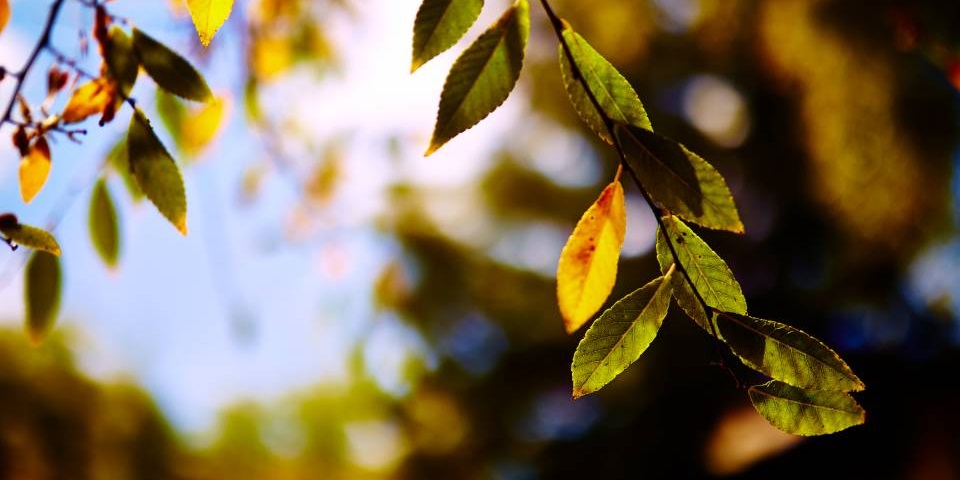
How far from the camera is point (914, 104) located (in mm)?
3527

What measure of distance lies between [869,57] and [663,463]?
103 inches

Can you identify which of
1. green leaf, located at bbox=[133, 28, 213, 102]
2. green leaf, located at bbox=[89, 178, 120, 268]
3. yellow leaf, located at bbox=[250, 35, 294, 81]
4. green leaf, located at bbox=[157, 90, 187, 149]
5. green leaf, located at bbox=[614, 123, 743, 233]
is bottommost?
green leaf, located at bbox=[614, 123, 743, 233]

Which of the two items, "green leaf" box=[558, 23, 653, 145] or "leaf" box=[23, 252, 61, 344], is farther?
"leaf" box=[23, 252, 61, 344]

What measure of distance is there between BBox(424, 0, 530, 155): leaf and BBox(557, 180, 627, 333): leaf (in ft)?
0.25

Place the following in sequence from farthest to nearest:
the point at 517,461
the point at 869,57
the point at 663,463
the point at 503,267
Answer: the point at 503,267, the point at 517,461, the point at 663,463, the point at 869,57

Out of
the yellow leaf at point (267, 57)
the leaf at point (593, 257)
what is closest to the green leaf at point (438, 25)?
the leaf at point (593, 257)

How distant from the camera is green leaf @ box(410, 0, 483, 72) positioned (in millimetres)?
305

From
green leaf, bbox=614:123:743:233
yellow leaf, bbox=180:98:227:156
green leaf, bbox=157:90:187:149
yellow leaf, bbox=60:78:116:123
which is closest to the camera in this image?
green leaf, bbox=614:123:743:233

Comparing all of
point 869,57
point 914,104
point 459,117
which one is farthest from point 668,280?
point 914,104

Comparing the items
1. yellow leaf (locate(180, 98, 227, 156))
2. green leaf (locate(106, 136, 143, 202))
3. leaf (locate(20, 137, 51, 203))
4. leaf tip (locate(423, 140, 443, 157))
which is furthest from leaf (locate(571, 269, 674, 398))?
yellow leaf (locate(180, 98, 227, 156))

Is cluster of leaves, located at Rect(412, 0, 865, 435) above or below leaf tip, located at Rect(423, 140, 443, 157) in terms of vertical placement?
below

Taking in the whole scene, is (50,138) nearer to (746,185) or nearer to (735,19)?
(735,19)

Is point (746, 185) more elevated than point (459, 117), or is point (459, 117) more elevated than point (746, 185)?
point (459, 117)

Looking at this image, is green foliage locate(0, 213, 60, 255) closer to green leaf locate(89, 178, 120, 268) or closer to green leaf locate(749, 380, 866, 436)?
green leaf locate(89, 178, 120, 268)
